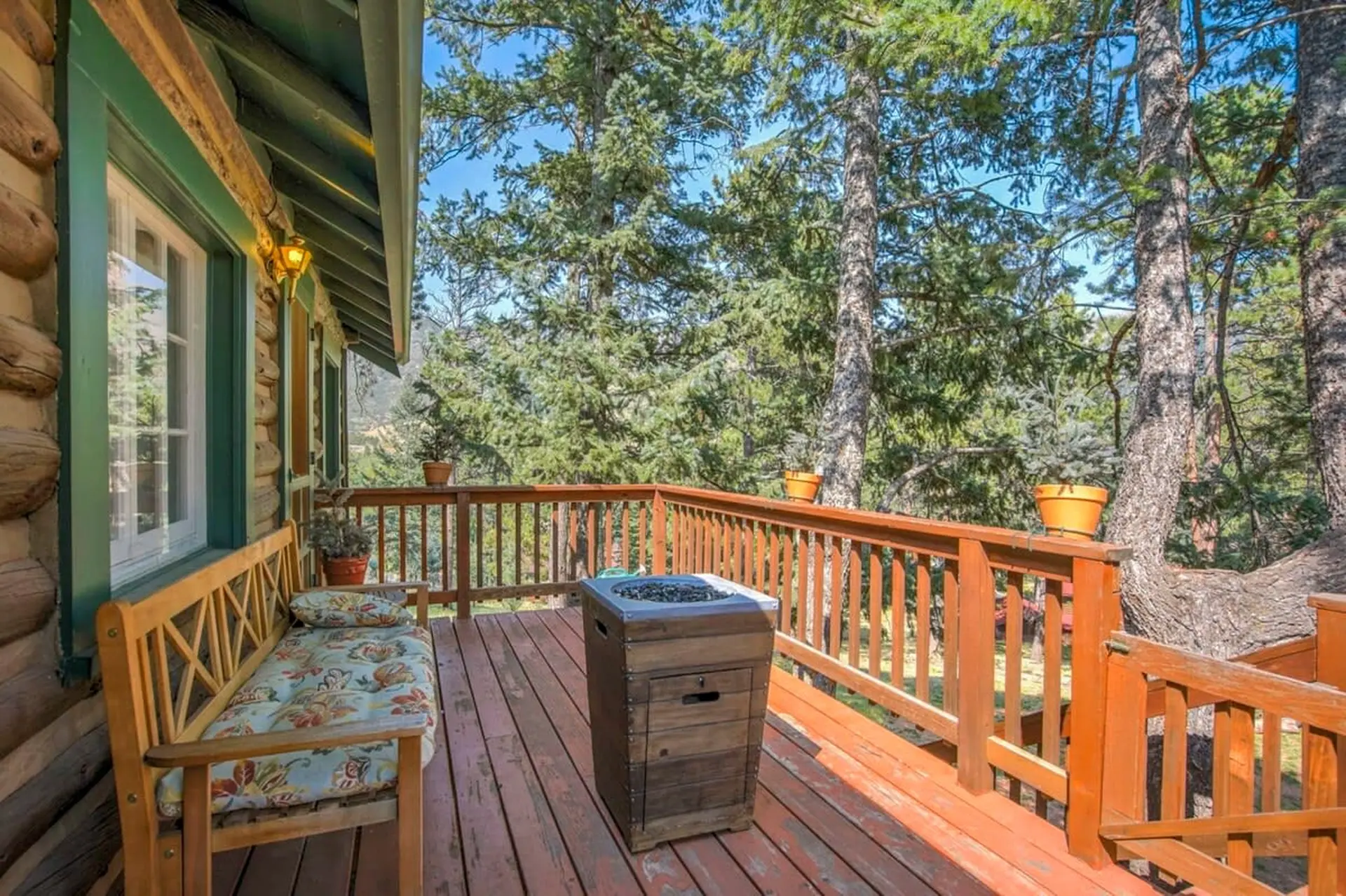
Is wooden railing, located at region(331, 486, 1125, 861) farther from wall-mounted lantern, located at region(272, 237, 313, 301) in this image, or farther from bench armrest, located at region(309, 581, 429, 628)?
wall-mounted lantern, located at region(272, 237, 313, 301)

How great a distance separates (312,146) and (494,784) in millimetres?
2634

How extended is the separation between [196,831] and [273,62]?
2.12 m

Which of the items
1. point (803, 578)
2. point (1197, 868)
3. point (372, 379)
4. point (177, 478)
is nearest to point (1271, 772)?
point (1197, 868)

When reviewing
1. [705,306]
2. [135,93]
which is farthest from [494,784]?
[705,306]

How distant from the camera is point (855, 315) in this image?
7.34 metres

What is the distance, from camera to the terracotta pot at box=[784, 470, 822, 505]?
3.49m

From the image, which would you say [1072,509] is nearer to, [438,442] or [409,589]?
[409,589]

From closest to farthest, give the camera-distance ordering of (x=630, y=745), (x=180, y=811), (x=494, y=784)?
1. (x=180, y=811)
2. (x=630, y=745)
3. (x=494, y=784)

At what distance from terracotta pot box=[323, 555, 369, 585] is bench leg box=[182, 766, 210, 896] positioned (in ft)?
10.1

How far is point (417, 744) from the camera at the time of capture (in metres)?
1.63

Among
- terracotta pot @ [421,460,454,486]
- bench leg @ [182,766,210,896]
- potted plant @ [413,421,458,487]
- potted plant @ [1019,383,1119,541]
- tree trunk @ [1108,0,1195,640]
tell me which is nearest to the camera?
bench leg @ [182,766,210,896]

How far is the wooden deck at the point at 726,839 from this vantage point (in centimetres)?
184

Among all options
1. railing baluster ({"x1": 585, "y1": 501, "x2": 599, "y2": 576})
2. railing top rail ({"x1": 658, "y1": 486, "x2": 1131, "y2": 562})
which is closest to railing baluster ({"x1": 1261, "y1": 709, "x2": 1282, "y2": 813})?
railing top rail ({"x1": 658, "y1": 486, "x2": 1131, "y2": 562})

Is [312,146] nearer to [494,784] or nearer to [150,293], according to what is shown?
[150,293]
